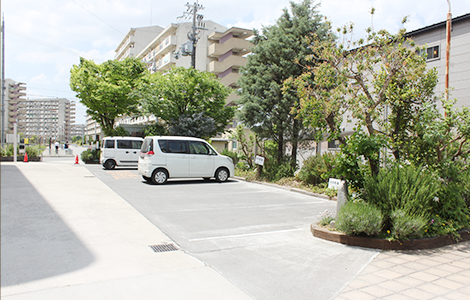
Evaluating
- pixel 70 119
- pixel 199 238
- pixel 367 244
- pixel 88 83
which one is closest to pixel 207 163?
pixel 199 238

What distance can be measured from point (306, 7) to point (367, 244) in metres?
11.5

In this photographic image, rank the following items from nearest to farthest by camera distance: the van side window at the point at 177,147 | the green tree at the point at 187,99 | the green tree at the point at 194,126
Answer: the van side window at the point at 177,147 < the green tree at the point at 194,126 < the green tree at the point at 187,99

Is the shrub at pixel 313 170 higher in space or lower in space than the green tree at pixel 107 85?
lower

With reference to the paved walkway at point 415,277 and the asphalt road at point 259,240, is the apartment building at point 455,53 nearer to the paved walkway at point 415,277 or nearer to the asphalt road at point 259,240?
the asphalt road at point 259,240

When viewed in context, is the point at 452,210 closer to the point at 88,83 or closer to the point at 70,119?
the point at 88,83

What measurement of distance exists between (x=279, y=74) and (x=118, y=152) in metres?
11.2

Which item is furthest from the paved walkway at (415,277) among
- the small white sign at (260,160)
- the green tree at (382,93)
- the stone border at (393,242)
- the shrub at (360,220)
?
the small white sign at (260,160)

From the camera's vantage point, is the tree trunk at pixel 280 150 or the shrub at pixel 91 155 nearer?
the tree trunk at pixel 280 150

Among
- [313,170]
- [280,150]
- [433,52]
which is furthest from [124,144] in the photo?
[433,52]

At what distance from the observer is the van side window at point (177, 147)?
13.5 meters

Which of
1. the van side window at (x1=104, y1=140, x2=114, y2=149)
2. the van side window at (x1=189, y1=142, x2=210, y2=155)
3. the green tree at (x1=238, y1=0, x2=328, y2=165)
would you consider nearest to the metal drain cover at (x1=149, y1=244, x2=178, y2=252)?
the van side window at (x1=189, y1=142, x2=210, y2=155)

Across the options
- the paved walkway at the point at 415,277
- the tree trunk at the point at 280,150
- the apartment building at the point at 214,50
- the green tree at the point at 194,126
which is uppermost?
the apartment building at the point at 214,50

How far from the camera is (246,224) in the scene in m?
7.00

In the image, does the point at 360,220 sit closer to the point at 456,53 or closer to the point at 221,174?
the point at 221,174
